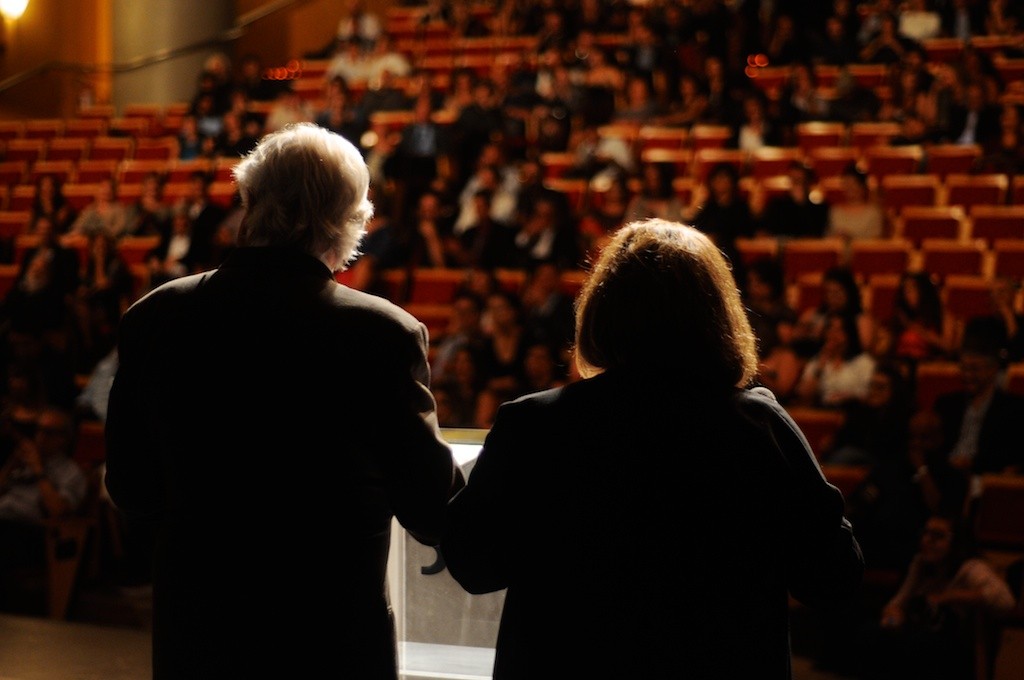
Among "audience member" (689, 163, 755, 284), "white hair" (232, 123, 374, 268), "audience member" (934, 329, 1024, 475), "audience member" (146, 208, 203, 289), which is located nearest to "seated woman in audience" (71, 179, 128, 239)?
"audience member" (146, 208, 203, 289)

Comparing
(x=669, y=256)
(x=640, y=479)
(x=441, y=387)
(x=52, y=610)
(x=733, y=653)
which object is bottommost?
(x=52, y=610)

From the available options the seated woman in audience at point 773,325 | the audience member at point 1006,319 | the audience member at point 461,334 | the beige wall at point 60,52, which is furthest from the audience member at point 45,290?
the audience member at point 1006,319

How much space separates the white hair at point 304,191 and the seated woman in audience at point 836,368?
368 centimetres

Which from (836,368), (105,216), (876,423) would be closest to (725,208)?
(836,368)

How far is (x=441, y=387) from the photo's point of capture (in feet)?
16.8

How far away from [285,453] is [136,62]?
10603 mm

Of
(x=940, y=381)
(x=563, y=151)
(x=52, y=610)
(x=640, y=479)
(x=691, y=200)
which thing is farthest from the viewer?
(x=563, y=151)

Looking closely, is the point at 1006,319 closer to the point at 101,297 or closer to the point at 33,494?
the point at 33,494

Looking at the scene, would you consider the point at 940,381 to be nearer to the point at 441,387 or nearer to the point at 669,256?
the point at 441,387

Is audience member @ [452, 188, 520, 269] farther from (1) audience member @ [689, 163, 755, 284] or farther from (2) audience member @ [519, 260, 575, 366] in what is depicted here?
(1) audience member @ [689, 163, 755, 284]

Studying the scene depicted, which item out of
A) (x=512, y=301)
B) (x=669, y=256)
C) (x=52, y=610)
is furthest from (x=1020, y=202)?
(x=669, y=256)

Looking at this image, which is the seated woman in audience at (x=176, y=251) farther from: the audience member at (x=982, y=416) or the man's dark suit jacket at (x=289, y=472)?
the man's dark suit jacket at (x=289, y=472)

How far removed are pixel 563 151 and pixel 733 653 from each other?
23.5 ft

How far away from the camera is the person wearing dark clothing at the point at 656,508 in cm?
137
